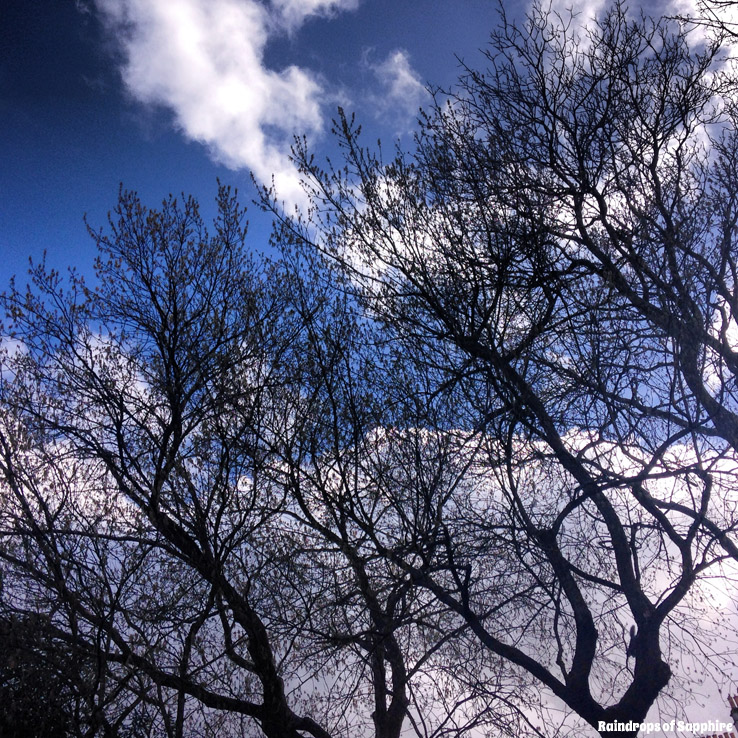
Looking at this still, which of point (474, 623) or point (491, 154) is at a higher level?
point (491, 154)

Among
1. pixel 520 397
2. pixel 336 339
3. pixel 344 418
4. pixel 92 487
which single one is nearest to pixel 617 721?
pixel 520 397

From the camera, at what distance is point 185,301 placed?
24.1ft

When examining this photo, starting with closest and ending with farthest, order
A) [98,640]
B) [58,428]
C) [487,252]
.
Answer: [98,640], [487,252], [58,428]

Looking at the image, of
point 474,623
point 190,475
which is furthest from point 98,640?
point 474,623

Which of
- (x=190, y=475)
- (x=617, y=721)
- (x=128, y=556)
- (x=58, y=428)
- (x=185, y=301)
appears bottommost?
(x=617, y=721)

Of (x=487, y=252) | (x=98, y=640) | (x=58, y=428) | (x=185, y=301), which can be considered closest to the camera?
(x=98, y=640)

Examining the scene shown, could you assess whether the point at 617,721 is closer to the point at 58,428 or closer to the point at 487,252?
the point at 487,252

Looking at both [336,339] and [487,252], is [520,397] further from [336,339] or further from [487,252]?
[336,339]

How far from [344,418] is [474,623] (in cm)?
224

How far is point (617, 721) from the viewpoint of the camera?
5176mm

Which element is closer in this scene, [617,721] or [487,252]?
[617,721]

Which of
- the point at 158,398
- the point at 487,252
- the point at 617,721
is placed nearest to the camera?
the point at 617,721

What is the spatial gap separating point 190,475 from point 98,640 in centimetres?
154

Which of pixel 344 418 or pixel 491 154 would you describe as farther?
pixel 491 154
